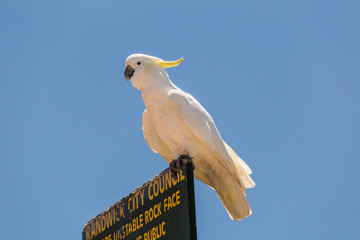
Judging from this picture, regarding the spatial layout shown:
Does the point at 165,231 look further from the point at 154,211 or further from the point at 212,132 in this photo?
the point at 212,132

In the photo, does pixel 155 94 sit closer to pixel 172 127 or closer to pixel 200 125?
pixel 172 127

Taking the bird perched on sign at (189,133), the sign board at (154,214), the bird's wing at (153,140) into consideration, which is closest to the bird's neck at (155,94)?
the bird perched on sign at (189,133)

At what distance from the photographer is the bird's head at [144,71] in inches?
175

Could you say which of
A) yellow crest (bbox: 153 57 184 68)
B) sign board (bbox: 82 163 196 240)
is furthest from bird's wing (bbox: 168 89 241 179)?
sign board (bbox: 82 163 196 240)

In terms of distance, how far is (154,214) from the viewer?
2.92m

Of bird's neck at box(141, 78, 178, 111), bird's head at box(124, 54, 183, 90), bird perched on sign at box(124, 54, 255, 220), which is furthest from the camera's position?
bird's head at box(124, 54, 183, 90)

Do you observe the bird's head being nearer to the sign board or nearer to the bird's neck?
the bird's neck

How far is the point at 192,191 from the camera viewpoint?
264cm

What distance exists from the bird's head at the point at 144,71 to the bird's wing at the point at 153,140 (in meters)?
0.29

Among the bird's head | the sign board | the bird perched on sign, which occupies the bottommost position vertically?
the sign board

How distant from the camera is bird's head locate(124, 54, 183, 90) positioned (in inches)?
175

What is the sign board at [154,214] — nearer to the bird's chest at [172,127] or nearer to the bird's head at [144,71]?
the bird's chest at [172,127]

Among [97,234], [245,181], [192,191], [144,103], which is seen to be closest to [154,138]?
[144,103]

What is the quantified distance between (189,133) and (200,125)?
12cm
